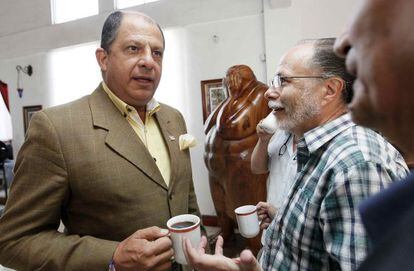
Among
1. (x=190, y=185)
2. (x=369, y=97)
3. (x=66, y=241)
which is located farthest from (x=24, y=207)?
(x=369, y=97)

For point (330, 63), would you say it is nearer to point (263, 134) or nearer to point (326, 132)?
point (326, 132)

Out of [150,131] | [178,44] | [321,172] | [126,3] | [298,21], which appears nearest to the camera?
[321,172]

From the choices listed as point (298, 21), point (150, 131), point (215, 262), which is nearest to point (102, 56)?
point (150, 131)

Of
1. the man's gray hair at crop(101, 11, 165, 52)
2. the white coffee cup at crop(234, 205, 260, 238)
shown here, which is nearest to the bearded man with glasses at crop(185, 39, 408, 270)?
the white coffee cup at crop(234, 205, 260, 238)

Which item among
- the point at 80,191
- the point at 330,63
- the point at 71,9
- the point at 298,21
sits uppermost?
the point at 71,9

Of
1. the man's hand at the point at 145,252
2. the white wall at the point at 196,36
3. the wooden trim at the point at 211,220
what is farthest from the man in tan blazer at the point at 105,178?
the wooden trim at the point at 211,220

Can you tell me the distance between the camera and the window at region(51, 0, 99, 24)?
5254 millimetres

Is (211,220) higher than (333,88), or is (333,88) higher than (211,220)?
(333,88)

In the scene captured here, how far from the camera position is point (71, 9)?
5422mm

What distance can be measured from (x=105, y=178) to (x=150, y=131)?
36 cm

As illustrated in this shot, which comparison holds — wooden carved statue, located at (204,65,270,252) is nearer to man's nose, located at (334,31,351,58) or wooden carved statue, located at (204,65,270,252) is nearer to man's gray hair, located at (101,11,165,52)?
man's gray hair, located at (101,11,165,52)

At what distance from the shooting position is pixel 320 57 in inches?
49.3

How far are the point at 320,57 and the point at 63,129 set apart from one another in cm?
104

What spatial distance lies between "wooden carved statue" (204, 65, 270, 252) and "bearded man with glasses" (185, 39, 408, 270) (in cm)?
154
